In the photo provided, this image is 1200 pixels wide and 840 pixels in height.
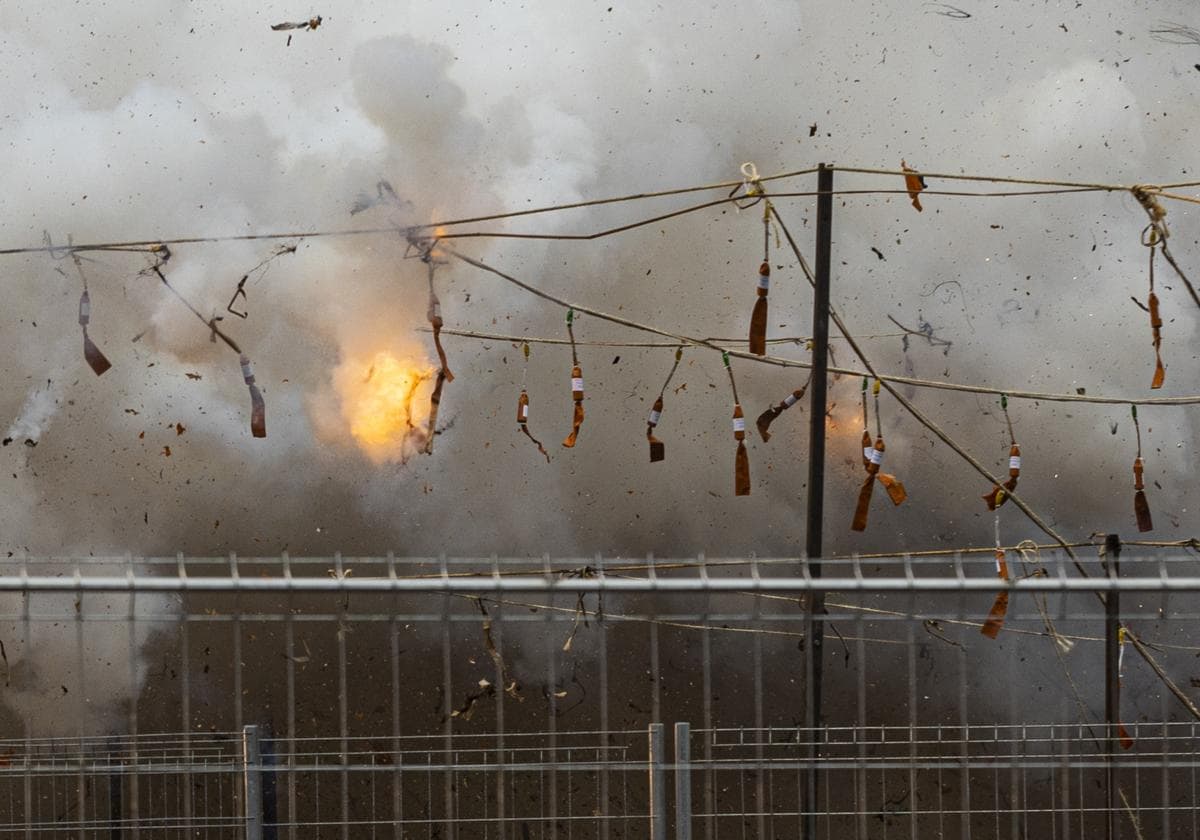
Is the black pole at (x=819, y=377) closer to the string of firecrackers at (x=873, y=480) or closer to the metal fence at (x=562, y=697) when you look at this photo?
the string of firecrackers at (x=873, y=480)

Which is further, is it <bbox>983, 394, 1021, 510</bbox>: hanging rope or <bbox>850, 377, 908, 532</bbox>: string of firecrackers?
<bbox>983, 394, 1021, 510</bbox>: hanging rope

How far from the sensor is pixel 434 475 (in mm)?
5973

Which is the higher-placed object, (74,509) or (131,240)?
(131,240)

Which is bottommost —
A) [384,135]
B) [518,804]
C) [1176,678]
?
[518,804]

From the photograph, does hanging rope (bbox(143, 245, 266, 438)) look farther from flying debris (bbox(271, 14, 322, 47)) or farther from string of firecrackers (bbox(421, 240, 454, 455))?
flying debris (bbox(271, 14, 322, 47))

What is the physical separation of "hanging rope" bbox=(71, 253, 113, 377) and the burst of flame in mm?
912

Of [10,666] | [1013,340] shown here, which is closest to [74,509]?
[10,666]

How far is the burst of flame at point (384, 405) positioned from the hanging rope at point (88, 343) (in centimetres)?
91

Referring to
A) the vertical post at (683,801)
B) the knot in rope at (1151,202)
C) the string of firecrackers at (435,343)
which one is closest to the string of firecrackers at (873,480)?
the knot in rope at (1151,202)

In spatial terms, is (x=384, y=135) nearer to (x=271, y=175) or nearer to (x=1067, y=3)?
(x=271, y=175)

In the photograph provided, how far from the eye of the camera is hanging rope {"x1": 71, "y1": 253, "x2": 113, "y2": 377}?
17.6 ft

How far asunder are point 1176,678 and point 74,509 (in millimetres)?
4450

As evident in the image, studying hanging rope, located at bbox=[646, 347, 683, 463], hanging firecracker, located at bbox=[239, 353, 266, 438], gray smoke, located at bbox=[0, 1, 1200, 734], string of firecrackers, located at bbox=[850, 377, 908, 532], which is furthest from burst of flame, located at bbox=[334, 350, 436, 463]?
string of firecrackers, located at bbox=[850, 377, 908, 532]

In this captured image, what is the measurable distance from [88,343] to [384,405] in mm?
1200
